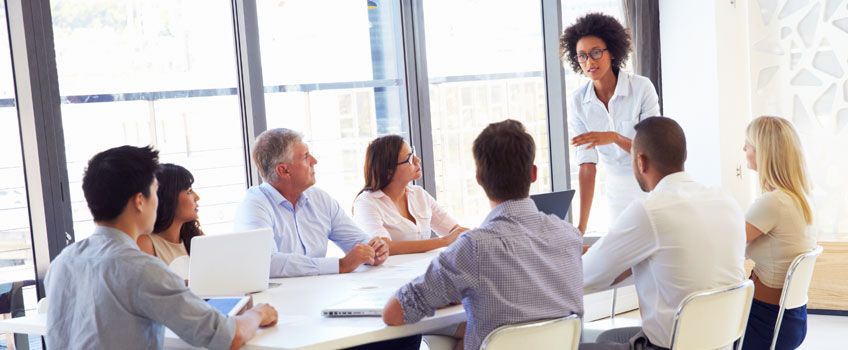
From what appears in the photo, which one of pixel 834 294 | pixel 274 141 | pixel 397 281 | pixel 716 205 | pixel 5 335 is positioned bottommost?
pixel 834 294

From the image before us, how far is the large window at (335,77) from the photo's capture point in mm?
4121

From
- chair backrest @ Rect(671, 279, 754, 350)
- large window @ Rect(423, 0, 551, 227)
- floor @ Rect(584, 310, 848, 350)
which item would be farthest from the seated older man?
large window @ Rect(423, 0, 551, 227)

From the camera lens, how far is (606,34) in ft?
12.4

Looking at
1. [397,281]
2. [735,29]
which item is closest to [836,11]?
[735,29]

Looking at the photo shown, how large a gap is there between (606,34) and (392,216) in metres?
1.40

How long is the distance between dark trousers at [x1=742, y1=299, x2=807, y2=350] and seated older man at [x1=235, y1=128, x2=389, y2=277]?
52.6 inches

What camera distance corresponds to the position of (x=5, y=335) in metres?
3.35

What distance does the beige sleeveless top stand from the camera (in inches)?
99.9

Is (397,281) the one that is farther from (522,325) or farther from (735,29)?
(735,29)

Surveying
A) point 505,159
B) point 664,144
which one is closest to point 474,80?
point 664,144

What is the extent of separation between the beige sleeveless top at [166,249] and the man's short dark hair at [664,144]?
156cm

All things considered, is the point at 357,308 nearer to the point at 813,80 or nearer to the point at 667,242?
the point at 667,242

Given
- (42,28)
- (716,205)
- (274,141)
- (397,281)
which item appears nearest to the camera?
(716,205)

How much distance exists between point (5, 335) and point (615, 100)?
2938mm
